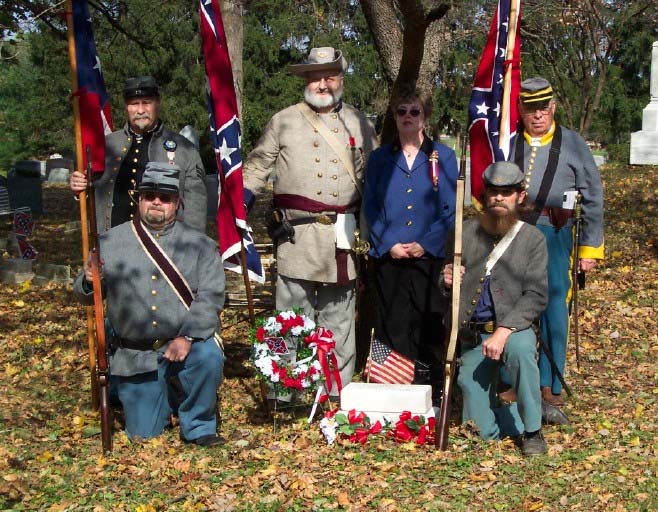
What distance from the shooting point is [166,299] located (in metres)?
5.93

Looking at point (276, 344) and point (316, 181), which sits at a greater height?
point (316, 181)

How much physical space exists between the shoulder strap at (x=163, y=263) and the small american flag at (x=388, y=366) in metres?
1.42

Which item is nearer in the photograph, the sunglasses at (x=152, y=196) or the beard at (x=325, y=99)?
the sunglasses at (x=152, y=196)

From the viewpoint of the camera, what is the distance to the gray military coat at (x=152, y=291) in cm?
591

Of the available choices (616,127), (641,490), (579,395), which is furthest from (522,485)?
(616,127)

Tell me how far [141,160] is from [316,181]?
115 cm

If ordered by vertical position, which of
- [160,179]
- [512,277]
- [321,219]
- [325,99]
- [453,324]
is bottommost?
[453,324]

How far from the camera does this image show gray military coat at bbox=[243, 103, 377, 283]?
6.54m

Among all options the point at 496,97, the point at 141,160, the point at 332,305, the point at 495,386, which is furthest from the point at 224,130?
the point at 495,386

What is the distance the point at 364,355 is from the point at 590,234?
6.63ft

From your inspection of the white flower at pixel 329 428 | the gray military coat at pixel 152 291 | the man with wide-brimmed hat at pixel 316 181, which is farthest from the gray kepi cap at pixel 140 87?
the white flower at pixel 329 428

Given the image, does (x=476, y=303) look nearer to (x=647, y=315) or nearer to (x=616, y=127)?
(x=647, y=315)

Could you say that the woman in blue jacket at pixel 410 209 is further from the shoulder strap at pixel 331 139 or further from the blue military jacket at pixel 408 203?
the shoulder strap at pixel 331 139

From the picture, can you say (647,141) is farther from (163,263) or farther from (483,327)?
(163,263)
